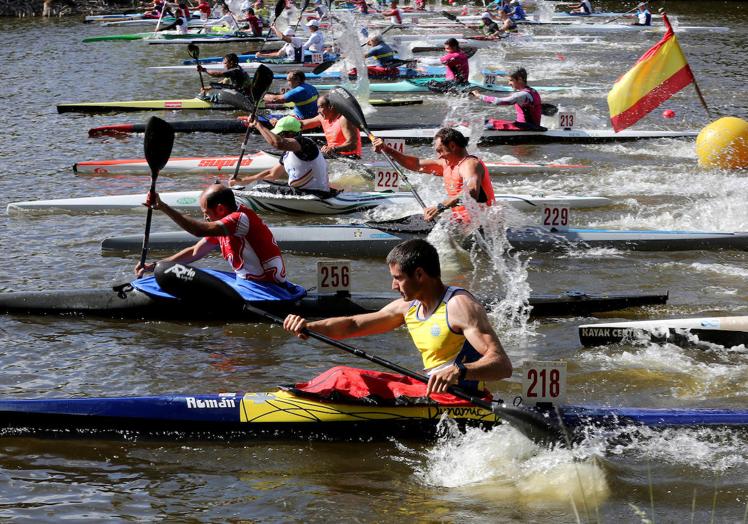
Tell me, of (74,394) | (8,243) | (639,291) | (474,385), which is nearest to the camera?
(474,385)


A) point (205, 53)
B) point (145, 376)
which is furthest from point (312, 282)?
point (205, 53)

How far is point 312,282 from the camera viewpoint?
1074 cm

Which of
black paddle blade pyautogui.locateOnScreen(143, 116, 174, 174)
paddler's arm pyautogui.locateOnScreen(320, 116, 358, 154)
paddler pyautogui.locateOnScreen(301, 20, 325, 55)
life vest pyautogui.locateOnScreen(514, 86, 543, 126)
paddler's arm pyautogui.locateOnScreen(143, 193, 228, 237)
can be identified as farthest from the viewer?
paddler pyautogui.locateOnScreen(301, 20, 325, 55)

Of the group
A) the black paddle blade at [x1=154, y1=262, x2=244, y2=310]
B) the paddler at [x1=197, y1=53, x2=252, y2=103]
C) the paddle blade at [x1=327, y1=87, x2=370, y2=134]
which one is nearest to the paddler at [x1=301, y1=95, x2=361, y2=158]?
the paddle blade at [x1=327, y1=87, x2=370, y2=134]

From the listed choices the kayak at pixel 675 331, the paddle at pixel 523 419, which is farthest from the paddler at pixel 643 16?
the paddle at pixel 523 419

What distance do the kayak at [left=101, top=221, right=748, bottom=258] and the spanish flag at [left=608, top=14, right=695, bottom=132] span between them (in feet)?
7.59

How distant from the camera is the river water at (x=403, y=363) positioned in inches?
232

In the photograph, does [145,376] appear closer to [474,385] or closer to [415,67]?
[474,385]

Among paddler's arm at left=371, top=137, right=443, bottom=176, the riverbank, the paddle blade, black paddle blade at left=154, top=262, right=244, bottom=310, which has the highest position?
the riverbank

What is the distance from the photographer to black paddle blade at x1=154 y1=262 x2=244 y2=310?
340 inches

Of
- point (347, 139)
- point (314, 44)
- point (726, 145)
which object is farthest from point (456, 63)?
point (347, 139)

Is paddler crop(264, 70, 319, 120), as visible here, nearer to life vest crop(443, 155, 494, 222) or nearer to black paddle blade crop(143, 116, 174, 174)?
life vest crop(443, 155, 494, 222)

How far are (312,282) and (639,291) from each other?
3.46 m

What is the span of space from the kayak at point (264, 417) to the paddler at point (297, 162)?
5.87 meters
